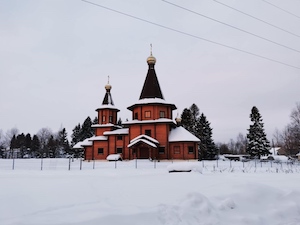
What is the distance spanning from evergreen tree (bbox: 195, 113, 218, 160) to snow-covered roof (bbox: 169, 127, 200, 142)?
512 inches

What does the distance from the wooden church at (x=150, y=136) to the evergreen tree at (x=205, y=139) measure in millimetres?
12644

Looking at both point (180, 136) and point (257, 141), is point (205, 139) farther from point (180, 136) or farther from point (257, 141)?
point (180, 136)

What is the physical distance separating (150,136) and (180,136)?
154 inches

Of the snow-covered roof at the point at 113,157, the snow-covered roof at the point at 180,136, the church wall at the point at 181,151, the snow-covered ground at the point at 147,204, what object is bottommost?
the snow-covered ground at the point at 147,204

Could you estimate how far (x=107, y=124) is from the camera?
130ft

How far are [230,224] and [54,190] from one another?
5.10 m

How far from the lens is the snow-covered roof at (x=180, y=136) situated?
3312 cm

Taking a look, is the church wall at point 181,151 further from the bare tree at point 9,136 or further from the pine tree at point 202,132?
the bare tree at point 9,136

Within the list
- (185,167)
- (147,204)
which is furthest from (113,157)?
(147,204)

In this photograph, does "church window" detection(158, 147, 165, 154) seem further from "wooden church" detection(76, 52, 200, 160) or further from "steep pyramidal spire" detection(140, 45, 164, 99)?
"steep pyramidal spire" detection(140, 45, 164, 99)

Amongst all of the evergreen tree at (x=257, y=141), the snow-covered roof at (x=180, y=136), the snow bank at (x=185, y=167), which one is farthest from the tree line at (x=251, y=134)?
the snow bank at (x=185, y=167)

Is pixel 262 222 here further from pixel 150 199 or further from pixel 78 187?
pixel 78 187

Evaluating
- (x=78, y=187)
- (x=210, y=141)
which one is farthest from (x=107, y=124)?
(x=78, y=187)

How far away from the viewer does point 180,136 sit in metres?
33.8
